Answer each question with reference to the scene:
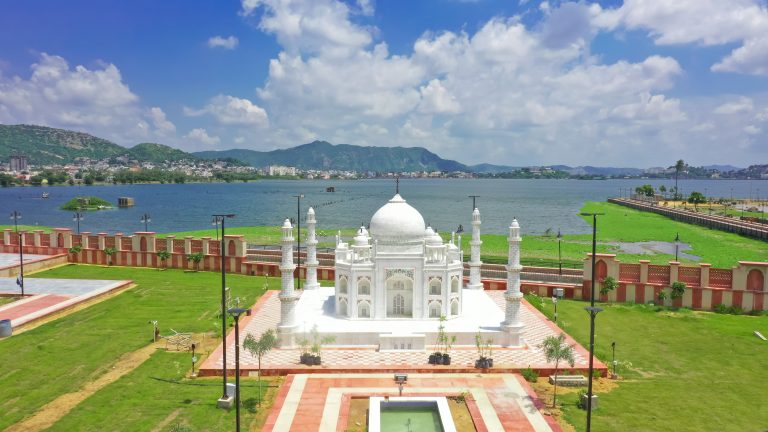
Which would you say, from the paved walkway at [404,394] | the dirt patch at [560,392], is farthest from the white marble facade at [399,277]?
the dirt patch at [560,392]

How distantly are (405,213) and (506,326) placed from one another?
8.38 metres

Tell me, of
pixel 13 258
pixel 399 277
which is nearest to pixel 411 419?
pixel 399 277

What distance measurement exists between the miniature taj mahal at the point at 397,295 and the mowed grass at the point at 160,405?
5.47 meters

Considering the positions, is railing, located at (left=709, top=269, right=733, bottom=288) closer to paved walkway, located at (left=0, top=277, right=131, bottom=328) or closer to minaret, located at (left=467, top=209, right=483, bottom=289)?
minaret, located at (left=467, top=209, right=483, bottom=289)

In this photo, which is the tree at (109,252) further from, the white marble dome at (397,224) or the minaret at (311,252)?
the white marble dome at (397,224)

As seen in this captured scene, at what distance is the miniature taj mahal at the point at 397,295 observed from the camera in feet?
85.1

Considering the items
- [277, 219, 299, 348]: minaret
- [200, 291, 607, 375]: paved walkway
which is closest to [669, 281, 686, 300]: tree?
[200, 291, 607, 375]: paved walkway

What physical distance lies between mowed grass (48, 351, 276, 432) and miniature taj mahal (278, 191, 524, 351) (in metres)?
5.47

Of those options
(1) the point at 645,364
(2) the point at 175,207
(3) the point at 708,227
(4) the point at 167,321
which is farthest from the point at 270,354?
(2) the point at 175,207

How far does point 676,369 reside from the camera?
23.2 m

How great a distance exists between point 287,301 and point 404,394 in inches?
337

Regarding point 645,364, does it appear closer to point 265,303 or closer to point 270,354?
point 270,354

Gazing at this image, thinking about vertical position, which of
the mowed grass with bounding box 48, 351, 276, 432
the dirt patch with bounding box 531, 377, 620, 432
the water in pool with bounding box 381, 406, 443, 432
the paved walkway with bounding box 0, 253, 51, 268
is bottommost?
the dirt patch with bounding box 531, 377, 620, 432

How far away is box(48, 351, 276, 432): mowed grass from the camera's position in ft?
57.3
